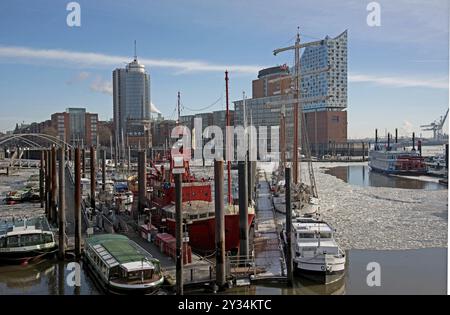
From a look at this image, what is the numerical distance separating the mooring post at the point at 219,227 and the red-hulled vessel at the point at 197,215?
379 cm

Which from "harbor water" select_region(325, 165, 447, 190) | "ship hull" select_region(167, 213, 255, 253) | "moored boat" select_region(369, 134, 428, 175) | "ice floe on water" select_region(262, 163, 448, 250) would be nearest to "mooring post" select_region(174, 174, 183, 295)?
"ship hull" select_region(167, 213, 255, 253)

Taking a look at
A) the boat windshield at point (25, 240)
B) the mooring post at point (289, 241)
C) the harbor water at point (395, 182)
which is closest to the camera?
the mooring post at point (289, 241)

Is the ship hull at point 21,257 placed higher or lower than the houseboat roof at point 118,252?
lower

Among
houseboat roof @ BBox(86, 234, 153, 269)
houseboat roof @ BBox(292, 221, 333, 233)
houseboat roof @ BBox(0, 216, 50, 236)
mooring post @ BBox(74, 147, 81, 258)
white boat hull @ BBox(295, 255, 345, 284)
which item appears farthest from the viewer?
houseboat roof @ BBox(0, 216, 50, 236)

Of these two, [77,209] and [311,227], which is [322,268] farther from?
[77,209]

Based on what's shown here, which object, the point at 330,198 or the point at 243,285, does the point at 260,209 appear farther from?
the point at 243,285

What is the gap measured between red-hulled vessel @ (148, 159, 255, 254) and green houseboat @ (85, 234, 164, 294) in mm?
3150

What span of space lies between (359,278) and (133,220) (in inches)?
542

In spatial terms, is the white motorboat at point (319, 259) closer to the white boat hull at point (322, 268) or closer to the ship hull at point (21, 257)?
the white boat hull at point (322, 268)

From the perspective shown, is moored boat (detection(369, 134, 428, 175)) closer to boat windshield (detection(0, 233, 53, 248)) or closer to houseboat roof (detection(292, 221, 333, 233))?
houseboat roof (detection(292, 221, 333, 233))

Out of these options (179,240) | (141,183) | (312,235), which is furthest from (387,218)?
(179,240)

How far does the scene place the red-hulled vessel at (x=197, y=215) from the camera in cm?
1936

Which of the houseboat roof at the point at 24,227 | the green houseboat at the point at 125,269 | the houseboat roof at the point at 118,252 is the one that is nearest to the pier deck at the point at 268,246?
the green houseboat at the point at 125,269

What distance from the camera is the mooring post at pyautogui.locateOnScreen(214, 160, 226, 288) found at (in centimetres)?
1455
